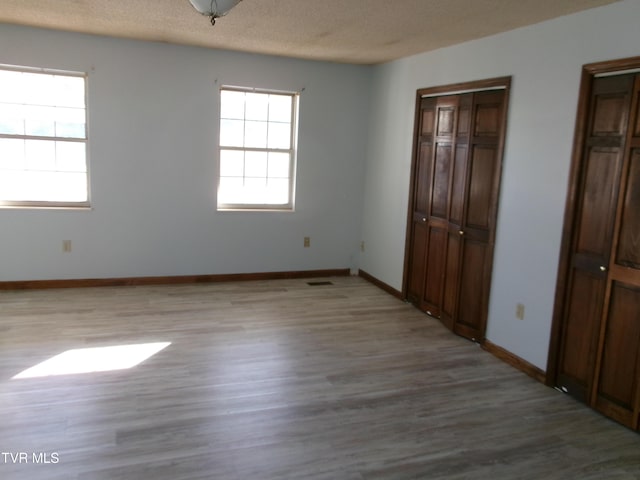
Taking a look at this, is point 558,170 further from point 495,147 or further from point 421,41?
point 421,41

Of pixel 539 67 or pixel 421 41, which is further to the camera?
pixel 421 41

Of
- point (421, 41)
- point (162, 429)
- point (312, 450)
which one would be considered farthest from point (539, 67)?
point (162, 429)

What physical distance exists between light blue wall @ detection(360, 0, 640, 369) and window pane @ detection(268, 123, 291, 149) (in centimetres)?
179

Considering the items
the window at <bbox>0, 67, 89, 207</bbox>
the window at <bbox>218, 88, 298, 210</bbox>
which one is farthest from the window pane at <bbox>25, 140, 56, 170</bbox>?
the window at <bbox>218, 88, 298, 210</bbox>

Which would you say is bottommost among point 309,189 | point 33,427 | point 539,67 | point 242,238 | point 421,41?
point 33,427

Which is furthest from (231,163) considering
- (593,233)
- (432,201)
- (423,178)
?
(593,233)

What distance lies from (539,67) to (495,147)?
2.11 ft

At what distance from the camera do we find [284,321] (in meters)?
4.42

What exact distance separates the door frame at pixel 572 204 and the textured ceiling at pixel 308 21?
381 millimetres

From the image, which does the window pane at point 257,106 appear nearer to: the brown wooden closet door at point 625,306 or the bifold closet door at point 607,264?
the bifold closet door at point 607,264

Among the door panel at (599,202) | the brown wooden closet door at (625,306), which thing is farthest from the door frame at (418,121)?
the brown wooden closet door at (625,306)

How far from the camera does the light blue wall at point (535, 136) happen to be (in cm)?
312

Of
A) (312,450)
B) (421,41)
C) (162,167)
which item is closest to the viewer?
(312,450)

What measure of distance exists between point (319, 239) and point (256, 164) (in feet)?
3.62
